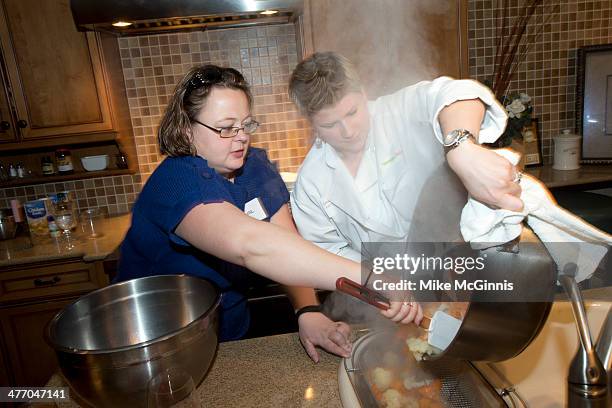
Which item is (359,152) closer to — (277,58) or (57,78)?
(277,58)

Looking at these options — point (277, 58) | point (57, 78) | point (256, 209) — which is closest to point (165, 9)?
point (277, 58)

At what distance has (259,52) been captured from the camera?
154 centimetres

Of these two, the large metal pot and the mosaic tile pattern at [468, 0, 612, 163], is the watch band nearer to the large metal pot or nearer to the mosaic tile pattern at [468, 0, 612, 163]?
the large metal pot

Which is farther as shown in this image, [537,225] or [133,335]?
[133,335]

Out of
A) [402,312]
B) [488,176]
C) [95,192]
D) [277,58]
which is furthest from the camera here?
[95,192]

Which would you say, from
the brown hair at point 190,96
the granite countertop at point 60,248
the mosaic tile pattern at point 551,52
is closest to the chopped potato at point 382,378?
the brown hair at point 190,96

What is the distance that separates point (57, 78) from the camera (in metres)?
1.63

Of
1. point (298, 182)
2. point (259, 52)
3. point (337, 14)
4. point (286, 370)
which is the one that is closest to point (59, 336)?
point (286, 370)

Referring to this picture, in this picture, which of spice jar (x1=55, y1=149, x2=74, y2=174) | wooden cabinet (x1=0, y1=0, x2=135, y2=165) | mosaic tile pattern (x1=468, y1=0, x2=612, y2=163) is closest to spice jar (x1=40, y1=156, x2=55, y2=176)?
spice jar (x1=55, y1=149, x2=74, y2=174)

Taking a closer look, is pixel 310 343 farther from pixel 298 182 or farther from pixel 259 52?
pixel 259 52

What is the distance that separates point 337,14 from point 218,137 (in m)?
0.35

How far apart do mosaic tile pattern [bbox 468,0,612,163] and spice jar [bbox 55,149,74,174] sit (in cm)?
160

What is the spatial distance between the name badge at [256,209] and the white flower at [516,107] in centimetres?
52

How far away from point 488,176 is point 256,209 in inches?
19.3
